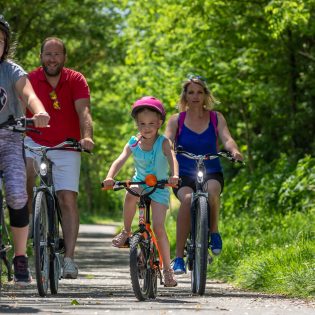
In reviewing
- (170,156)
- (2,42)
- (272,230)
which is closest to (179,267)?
(170,156)

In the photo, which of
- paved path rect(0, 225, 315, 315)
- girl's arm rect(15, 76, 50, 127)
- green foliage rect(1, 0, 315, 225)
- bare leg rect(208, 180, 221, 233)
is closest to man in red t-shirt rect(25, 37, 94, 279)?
paved path rect(0, 225, 315, 315)

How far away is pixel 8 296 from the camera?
905cm

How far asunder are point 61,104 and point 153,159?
114cm

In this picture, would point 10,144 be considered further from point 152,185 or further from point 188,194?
point 188,194

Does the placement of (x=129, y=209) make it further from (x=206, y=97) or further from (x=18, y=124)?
(x=206, y=97)

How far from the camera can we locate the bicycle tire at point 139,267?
8453mm

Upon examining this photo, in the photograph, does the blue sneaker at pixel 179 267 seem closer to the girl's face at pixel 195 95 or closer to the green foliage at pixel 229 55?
the girl's face at pixel 195 95

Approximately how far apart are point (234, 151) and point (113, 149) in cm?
4310

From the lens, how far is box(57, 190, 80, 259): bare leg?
32.0 feet

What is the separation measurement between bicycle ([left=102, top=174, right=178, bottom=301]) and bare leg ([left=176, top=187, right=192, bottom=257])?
34.0 inches

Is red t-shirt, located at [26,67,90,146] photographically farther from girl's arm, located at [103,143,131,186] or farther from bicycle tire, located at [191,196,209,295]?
bicycle tire, located at [191,196,209,295]

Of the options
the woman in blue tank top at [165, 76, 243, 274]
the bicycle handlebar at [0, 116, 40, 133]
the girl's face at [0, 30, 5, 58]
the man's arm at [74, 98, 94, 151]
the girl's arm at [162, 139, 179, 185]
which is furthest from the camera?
the woman in blue tank top at [165, 76, 243, 274]

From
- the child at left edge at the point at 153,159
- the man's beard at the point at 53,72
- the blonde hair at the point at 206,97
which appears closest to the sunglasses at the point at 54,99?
the man's beard at the point at 53,72

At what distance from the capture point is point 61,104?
9.98m
